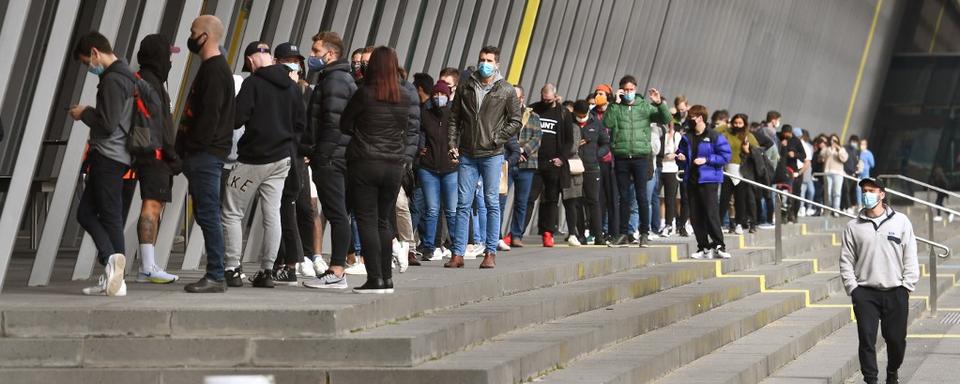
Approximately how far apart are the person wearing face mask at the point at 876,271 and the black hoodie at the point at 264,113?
13.9 feet

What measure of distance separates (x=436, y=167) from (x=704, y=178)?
5.34 m

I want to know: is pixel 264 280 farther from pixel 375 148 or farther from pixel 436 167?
pixel 436 167

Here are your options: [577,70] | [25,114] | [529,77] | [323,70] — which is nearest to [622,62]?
[577,70]

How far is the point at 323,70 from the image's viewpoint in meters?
10.4

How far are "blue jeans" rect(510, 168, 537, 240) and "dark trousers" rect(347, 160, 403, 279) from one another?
248 inches

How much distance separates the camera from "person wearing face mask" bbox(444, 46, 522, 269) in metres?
12.6

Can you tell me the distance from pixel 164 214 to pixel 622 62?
541 inches

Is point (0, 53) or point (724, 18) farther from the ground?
point (724, 18)

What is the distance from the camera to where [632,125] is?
55.6 ft

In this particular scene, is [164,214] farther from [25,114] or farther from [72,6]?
[25,114]

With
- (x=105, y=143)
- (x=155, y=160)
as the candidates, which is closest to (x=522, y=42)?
(x=155, y=160)

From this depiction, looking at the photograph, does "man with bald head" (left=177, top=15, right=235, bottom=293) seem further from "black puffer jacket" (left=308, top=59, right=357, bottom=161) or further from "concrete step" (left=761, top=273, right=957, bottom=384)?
"concrete step" (left=761, top=273, right=957, bottom=384)

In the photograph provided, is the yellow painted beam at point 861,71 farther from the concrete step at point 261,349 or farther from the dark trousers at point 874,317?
the concrete step at point 261,349

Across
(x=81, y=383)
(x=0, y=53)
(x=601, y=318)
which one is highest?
(x=0, y=53)
